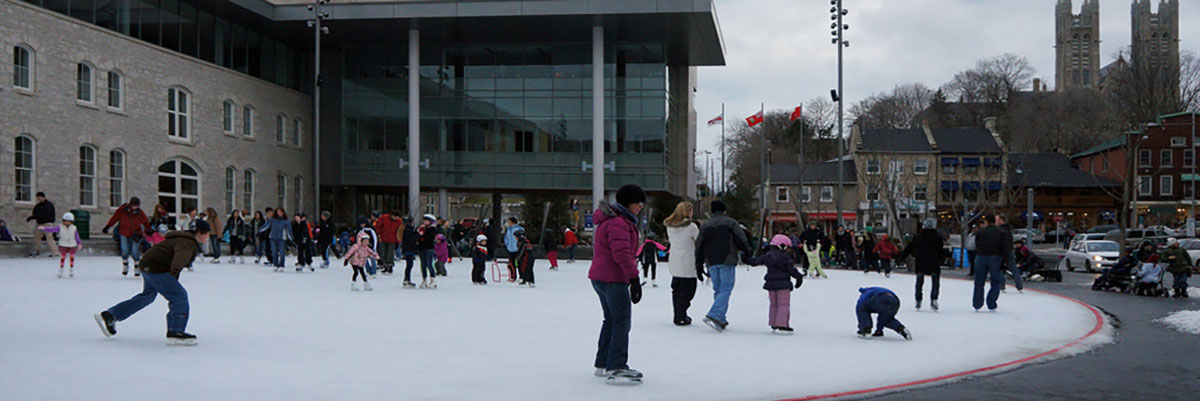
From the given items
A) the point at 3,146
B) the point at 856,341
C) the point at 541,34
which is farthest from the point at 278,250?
the point at 541,34

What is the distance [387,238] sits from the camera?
20875mm

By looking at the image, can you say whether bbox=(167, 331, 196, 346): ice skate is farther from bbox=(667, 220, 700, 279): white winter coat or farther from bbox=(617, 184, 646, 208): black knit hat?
bbox=(667, 220, 700, 279): white winter coat

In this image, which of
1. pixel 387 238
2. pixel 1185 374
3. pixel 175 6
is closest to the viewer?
pixel 1185 374

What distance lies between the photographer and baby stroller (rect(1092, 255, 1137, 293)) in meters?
20.7

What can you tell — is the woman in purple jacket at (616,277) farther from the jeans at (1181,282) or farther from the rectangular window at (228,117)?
the rectangular window at (228,117)

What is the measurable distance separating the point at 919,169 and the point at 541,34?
38367 mm

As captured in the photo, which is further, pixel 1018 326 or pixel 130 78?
pixel 130 78

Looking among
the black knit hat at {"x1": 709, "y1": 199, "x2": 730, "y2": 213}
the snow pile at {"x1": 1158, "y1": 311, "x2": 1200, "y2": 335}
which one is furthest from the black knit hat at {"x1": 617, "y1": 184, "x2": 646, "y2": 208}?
the snow pile at {"x1": 1158, "y1": 311, "x2": 1200, "y2": 335}

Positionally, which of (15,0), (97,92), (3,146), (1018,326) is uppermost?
(15,0)

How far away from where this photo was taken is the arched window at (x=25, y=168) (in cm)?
2942

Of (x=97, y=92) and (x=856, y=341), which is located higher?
(x=97, y=92)

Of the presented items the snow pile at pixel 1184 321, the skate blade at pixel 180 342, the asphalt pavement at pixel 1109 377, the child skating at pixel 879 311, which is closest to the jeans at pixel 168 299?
the skate blade at pixel 180 342

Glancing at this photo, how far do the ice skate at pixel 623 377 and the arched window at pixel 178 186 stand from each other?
32906 millimetres

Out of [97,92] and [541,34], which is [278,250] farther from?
[541,34]
